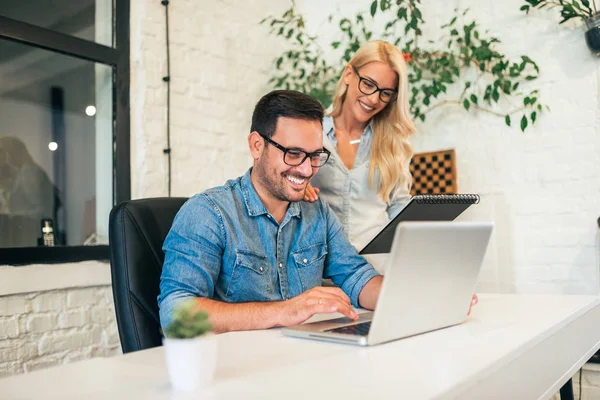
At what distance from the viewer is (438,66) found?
112 inches

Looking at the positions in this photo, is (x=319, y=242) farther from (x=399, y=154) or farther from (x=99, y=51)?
(x=99, y=51)

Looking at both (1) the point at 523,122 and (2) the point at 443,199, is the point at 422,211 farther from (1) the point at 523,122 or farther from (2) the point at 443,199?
(1) the point at 523,122

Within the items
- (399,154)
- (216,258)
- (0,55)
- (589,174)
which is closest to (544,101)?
(589,174)

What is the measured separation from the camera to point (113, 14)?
2.60m

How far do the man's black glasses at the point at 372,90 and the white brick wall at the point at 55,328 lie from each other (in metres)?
1.32

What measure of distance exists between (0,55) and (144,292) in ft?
4.31

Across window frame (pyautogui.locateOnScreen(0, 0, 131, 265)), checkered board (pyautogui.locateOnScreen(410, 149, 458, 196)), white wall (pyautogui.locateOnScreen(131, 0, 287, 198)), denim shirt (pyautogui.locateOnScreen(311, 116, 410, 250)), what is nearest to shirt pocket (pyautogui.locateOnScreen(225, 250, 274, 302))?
denim shirt (pyautogui.locateOnScreen(311, 116, 410, 250))

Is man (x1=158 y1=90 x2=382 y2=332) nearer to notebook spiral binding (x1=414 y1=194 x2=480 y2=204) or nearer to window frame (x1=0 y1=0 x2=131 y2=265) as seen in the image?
notebook spiral binding (x1=414 y1=194 x2=480 y2=204)

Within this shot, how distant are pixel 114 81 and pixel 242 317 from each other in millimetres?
1666

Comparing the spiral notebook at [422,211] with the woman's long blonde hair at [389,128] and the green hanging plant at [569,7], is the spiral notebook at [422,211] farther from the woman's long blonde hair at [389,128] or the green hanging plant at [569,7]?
the green hanging plant at [569,7]

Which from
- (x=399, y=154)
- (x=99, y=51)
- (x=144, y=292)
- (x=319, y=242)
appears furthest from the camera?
(x=99, y=51)

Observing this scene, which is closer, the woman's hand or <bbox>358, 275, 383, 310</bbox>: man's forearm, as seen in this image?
<bbox>358, 275, 383, 310</bbox>: man's forearm

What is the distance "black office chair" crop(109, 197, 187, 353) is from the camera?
4.53 ft

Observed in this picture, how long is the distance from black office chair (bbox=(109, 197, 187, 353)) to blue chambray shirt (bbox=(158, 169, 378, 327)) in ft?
0.21
